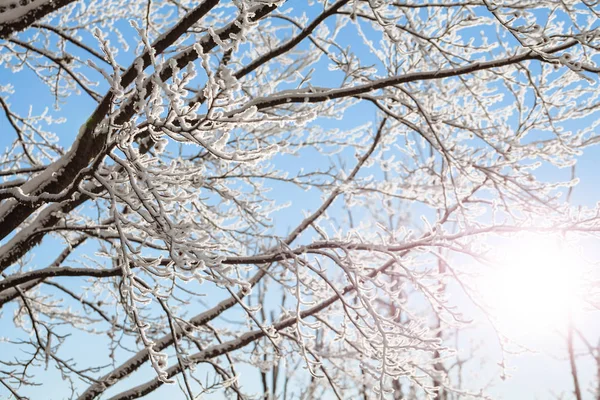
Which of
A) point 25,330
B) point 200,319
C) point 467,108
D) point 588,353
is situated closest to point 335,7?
point 467,108

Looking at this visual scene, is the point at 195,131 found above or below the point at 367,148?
below

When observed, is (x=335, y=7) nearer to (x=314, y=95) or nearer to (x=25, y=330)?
(x=314, y=95)

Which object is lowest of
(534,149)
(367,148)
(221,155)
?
(221,155)

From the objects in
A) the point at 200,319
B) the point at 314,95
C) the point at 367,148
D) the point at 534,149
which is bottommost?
the point at 200,319

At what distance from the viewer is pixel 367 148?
5602mm

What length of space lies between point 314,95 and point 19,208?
6.29 ft

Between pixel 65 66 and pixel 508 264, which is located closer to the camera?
pixel 508 264

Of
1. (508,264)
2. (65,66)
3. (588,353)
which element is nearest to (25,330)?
(65,66)

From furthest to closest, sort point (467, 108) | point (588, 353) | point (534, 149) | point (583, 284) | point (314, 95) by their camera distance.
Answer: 1. point (588, 353)
2. point (467, 108)
3. point (534, 149)
4. point (583, 284)
5. point (314, 95)

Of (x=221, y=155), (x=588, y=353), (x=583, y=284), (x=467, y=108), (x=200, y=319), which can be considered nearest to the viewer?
(x=221, y=155)

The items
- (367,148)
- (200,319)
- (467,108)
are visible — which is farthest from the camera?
(367,148)

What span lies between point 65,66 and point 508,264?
4448 millimetres

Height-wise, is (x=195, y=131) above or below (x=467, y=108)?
below

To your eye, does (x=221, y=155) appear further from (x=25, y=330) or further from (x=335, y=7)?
(x=25, y=330)
